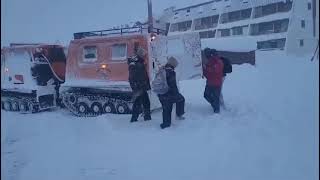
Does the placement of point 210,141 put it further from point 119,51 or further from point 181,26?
point 119,51

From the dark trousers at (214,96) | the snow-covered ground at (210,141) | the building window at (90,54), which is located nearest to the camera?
the snow-covered ground at (210,141)

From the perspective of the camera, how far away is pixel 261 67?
11.4 feet

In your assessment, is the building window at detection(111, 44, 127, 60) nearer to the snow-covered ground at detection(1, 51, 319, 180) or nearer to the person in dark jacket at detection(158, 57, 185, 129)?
the person in dark jacket at detection(158, 57, 185, 129)

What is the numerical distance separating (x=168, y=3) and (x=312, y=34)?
1096mm

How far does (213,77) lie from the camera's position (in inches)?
151

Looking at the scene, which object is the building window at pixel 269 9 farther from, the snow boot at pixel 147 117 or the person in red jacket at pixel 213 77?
the snow boot at pixel 147 117

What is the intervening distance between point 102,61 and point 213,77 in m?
0.96

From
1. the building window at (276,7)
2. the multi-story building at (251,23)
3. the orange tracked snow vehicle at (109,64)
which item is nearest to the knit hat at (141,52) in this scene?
the orange tracked snow vehicle at (109,64)

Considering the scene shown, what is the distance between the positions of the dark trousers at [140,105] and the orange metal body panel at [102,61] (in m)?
0.20

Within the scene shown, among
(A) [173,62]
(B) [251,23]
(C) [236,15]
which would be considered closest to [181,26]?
(A) [173,62]

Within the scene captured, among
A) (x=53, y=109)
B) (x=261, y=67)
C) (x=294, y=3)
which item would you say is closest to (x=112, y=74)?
(x=53, y=109)

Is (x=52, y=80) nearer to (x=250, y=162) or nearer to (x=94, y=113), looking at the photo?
(x=94, y=113)

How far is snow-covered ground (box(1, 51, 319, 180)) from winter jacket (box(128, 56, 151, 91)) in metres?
0.34

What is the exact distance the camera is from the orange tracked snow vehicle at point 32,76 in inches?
140
